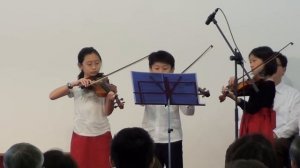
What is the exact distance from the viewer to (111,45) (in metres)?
4.38

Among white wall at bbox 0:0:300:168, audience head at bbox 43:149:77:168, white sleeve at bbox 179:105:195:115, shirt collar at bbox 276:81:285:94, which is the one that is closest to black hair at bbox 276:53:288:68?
shirt collar at bbox 276:81:285:94

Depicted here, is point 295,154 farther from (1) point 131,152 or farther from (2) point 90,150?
(2) point 90,150

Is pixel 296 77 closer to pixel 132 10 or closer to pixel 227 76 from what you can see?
pixel 227 76

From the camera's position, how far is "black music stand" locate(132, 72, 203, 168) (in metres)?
3.20

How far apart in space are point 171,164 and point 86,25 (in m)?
1.54

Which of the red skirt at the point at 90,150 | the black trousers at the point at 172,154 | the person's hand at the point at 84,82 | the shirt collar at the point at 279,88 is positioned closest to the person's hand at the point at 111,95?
the person's hand at the point at 84,82

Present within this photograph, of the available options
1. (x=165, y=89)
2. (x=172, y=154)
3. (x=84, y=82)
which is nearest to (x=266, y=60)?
(x=165, y=89)

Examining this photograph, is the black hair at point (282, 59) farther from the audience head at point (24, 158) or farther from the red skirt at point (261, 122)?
the audience head at point (24, 158)

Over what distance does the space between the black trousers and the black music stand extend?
343mm

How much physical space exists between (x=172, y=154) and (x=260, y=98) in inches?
27.7

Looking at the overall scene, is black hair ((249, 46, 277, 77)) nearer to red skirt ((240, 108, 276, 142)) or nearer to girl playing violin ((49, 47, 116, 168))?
red skirt ((240, 108, 276, 142))

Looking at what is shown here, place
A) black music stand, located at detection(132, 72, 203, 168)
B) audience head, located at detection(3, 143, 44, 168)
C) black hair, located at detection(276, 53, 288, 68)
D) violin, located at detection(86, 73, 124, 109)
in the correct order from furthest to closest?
black hair, located at detection(276, 53, 288, 68)
violin, located at detection(86, 73, 124, 109)
black music stand, located at detection(132, 72, 203, 168)
audience head, located at detection(3, 143, 44, 168)

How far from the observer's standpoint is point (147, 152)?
6.22 feet

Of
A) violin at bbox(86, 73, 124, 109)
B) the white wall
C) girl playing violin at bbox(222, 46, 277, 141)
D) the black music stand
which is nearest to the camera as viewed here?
the black music stand
